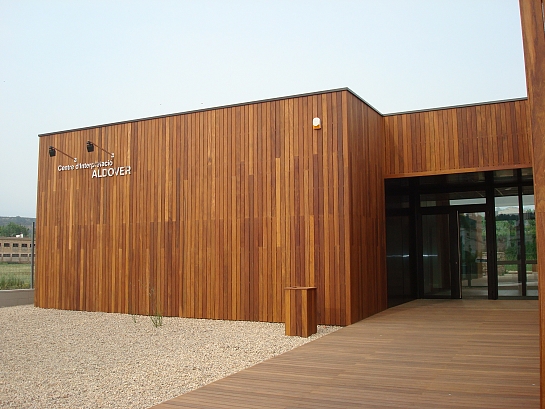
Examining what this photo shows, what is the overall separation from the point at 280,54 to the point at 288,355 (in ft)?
59.9

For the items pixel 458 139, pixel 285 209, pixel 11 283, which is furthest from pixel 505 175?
pixel 11 283

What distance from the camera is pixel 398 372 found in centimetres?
516

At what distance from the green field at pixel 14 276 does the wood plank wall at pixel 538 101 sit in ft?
45.7

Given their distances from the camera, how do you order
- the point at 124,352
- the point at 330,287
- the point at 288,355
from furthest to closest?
the point at 330,287, the point at 124,352, the point at 288,355

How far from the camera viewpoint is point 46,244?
38.8 ft

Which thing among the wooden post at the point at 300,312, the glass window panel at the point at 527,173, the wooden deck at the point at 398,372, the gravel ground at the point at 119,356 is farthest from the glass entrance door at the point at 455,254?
the wooden post at the point at 300,312

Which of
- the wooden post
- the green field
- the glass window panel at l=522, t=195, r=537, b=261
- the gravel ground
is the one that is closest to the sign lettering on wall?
the gravel ground

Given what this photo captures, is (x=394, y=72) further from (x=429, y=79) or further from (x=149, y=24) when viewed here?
(x=149, y=24)

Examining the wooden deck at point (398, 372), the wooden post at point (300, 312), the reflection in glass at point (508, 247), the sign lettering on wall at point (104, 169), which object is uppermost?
the sign lettering on wall at point (104, 169)

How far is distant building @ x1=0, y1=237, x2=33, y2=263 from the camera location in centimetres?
1458

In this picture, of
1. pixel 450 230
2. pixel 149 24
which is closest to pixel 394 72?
pixel 149 24

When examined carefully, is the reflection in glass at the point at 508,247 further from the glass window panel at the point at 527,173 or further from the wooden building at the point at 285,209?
the glass window panel at the point at 527,173

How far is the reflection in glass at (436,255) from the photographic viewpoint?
1209 cm

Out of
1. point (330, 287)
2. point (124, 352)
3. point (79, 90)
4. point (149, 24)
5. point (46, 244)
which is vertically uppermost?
point (149, 24)
